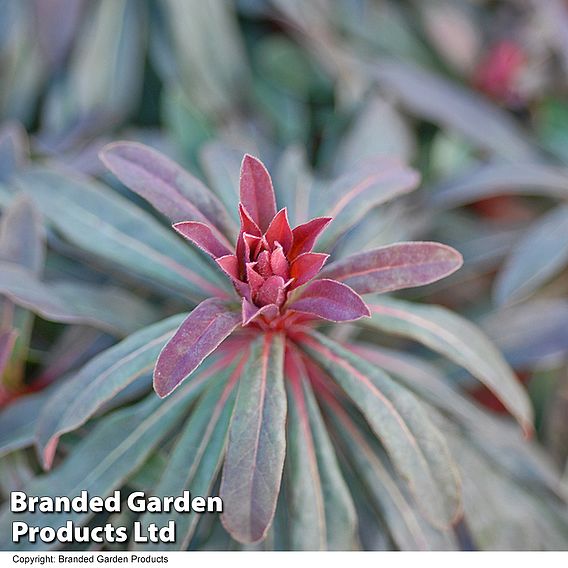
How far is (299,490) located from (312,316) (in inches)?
7.4

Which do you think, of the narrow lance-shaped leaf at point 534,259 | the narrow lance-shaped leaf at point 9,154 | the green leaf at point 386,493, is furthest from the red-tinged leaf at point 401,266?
the narrow lance-shaped leaf at point 9,154

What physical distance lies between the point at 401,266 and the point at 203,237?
0.65 ft

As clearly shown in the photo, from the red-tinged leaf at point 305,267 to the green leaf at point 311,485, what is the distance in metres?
0.14

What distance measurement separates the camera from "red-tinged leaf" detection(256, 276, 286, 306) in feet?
2.17

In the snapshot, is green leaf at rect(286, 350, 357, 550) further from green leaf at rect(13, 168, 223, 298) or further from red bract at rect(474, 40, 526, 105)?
red bract at rect(474, 40, 526, 105)

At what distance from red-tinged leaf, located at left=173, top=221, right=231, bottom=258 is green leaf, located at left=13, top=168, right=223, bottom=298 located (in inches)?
4.7

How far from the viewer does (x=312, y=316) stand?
2.43ft

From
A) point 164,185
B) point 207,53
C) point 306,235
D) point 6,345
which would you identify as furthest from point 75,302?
point 207,53

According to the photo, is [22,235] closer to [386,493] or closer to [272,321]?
[272,321]

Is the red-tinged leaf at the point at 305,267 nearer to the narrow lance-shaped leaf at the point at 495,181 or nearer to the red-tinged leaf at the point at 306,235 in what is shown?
the red-tinged leaf at the point at 306,235

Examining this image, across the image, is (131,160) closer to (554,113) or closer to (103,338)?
(103,338)

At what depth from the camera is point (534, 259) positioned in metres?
1.04

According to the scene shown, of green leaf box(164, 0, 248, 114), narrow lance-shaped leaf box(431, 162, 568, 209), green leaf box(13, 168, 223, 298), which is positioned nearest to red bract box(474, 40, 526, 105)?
narrow lance-shaped leaf box(431, 162, 568, 209)

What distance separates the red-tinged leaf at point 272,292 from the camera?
2.17 feet
